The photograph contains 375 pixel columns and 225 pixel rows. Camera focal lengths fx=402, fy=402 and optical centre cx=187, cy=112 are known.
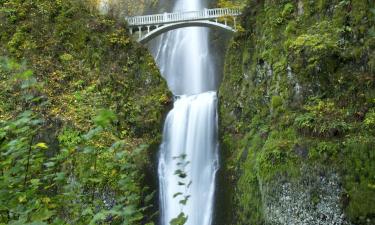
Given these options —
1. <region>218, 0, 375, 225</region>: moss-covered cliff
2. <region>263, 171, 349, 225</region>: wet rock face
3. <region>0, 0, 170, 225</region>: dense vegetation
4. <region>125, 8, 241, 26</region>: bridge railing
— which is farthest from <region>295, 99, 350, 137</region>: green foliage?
<region>125, 8, 241, 26</region>: bridge railing

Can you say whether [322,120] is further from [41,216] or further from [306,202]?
[41,216]

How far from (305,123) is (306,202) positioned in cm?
241

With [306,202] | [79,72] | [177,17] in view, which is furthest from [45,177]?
[177,17]

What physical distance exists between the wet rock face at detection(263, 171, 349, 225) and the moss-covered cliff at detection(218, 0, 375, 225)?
0.03 metres

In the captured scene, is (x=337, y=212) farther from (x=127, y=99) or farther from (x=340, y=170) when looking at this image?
(x=127, y=99)

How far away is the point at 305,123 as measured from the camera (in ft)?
39.4

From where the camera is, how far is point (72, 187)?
287 cm

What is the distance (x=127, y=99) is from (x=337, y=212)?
12132 millimetres

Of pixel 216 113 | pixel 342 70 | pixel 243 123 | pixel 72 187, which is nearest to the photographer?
pixel 72 187

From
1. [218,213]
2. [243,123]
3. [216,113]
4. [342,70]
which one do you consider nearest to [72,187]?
[342,70]

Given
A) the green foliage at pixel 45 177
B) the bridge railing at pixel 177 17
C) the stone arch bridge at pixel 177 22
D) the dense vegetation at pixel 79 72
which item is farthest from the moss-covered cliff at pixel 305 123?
the green foliage at pixel 45 177

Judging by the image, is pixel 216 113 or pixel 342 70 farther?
pixel 216 113

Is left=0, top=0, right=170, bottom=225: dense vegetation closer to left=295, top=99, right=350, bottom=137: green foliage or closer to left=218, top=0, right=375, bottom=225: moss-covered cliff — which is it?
left=218, top=0, right=375, bottom=225: moss-covered cliff

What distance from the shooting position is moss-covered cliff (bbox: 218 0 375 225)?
10.6 metres
